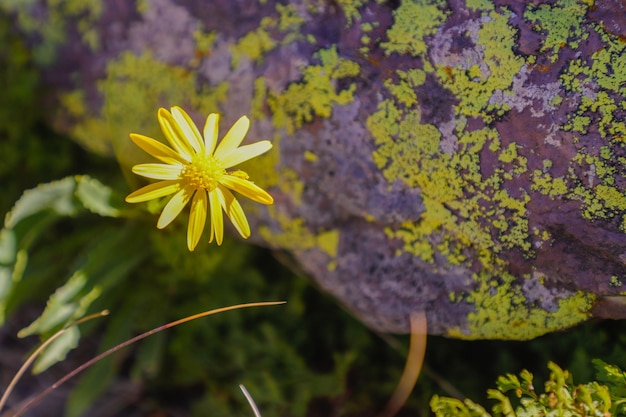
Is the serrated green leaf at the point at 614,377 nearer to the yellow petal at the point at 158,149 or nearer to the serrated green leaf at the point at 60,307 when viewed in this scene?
the yellow petal at the point at 158,149

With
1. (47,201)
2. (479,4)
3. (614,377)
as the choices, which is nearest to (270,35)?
(479,4)

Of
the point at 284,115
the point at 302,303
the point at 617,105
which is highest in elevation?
the point at 284,115

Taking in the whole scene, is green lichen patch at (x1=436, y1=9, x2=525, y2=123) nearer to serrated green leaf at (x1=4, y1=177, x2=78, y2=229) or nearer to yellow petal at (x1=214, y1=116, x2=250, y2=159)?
yellow petal at (x1=214, y1=116, x2=250, y2=159)

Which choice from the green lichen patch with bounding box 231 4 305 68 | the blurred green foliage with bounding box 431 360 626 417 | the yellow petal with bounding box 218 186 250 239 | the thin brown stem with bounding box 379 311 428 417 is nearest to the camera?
the blurred green foliage with bounding box 431 360 626 417

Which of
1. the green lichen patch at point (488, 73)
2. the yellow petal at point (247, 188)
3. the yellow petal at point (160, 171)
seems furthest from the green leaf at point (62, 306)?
the green lichen patch at point (488, 73)

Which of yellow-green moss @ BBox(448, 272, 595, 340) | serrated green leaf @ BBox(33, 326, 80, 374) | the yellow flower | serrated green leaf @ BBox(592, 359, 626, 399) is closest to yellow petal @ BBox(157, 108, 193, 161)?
the yellow flower

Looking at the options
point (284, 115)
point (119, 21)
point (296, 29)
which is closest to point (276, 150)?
point (284, 115)

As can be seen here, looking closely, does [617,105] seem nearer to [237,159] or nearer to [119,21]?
[237,159]
